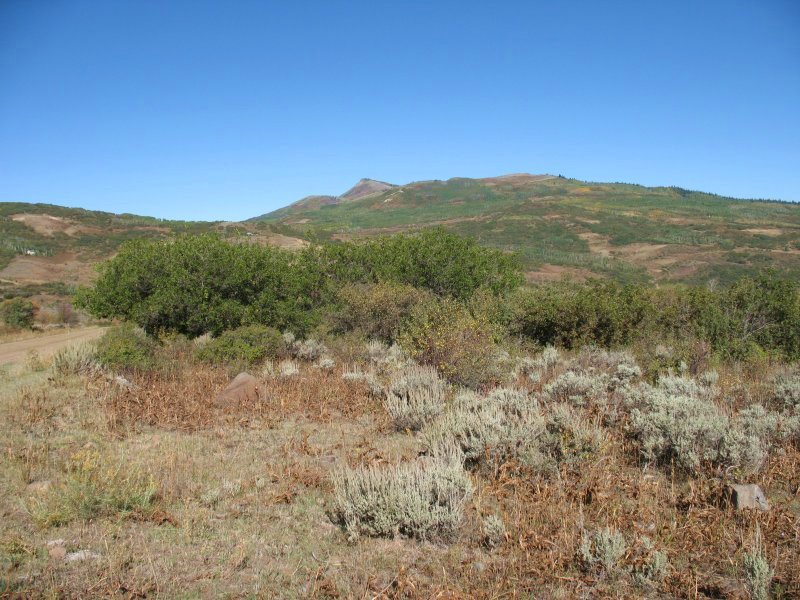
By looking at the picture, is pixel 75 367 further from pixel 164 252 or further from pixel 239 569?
pixel 239 569

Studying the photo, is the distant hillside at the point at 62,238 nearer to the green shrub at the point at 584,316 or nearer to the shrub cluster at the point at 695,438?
the green shrub at the point at 584,316

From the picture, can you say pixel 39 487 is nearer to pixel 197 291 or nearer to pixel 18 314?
pixel 197 291

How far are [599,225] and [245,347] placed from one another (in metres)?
102

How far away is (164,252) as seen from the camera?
12.8m

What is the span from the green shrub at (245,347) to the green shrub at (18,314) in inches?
642

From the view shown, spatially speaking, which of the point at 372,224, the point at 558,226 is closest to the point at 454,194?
the point at 372,224

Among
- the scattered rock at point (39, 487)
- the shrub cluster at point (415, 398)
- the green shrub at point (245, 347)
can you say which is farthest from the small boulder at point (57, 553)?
the green shrub at point (245, 347)

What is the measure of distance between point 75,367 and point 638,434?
28.1 ft

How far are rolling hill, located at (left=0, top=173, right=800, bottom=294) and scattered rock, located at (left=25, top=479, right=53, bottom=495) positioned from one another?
10912 mm

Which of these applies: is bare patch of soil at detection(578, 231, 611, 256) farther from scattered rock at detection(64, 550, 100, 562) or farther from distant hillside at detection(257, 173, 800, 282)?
scattered rock at detection(64, 550, 100, 562)

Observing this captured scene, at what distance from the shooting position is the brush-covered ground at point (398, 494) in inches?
134

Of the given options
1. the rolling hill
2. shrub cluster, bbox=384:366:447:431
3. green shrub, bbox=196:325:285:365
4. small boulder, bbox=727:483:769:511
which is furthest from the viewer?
the rolling hill


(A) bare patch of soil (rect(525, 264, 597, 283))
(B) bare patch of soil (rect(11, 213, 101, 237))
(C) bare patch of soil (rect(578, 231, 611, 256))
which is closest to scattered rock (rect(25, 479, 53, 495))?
(A) bare patch of soil (rect(525, 264, 597, 283))

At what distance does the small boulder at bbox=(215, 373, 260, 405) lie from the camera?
7.66 meters
